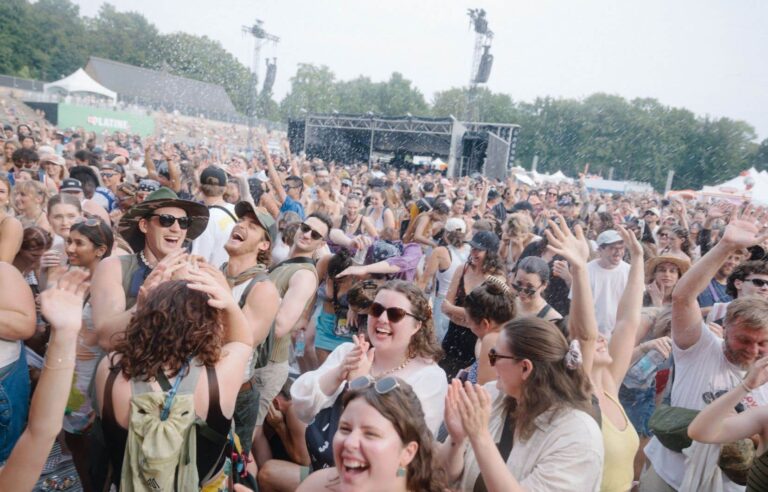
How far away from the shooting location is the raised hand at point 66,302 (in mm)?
1472

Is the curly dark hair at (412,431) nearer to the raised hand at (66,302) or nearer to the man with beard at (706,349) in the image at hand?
the raised hand at (66,302)

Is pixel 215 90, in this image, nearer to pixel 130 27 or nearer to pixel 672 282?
pixel 130 27

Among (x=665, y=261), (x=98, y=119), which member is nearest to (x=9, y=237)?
(x=665, y=261)

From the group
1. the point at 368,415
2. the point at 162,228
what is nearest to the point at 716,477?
the point at 368,415

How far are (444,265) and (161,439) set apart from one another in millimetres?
3598

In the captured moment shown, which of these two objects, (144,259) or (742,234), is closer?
(742,234)

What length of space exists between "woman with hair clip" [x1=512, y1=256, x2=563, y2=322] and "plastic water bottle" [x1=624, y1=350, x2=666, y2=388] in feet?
1.97

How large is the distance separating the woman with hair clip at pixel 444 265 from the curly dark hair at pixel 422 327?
7.29 feet

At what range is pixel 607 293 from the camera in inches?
175

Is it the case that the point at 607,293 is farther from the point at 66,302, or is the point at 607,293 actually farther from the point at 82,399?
the point at 66,302

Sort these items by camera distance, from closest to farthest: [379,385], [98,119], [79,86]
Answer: [379,385]
[98,119]
[79,86]

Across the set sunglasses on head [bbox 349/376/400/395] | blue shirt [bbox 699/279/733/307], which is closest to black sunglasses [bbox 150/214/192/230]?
sunglasses on head [bbox 349/376/400/395]

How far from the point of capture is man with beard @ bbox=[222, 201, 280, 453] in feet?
8.45

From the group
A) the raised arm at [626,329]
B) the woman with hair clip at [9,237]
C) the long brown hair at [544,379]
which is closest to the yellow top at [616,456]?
the long brown hair at [544,379]
